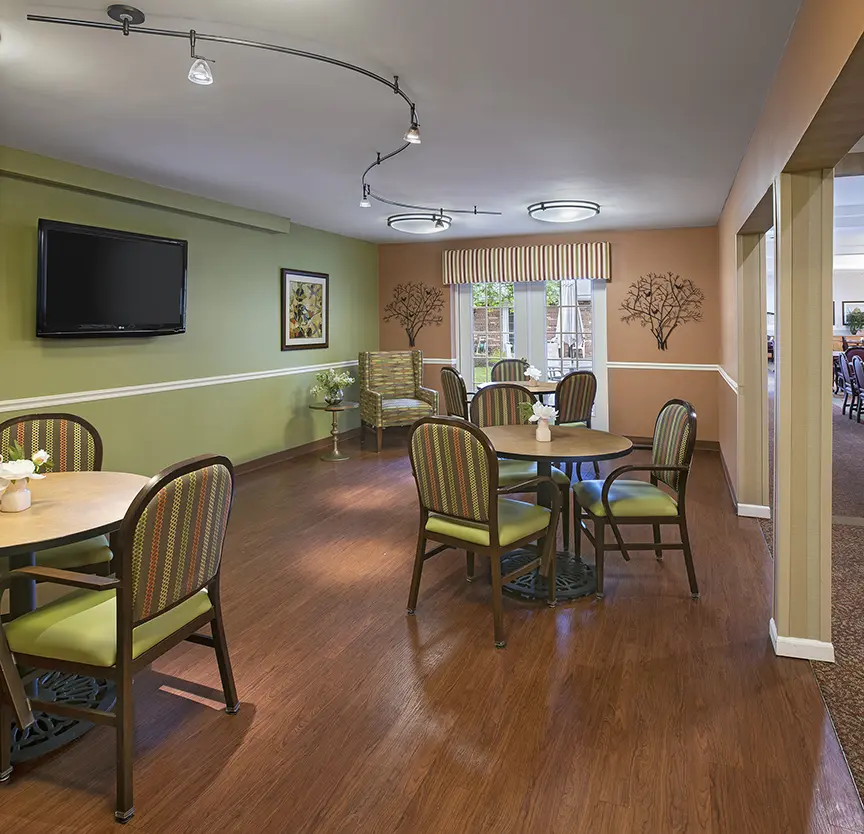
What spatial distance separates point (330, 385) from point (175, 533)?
514 cm

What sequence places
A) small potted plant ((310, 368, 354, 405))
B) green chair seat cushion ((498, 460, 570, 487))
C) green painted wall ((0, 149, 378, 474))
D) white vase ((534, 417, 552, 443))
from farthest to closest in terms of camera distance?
small potted plant ((310, 368, 354, 405))
green painted wall ((0, 149, 378, 474))
green chair seat cushion ((498, 460, 570, 487))
white vase ((534, 417, 552, 443))

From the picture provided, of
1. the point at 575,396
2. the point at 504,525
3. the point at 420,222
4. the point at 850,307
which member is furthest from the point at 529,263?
the point at 850,307

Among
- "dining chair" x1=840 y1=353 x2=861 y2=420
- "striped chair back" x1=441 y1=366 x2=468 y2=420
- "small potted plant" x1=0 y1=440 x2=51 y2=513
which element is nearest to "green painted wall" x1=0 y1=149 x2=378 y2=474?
"striped chair back" x1=441 y1=366 x2=468 y2=420

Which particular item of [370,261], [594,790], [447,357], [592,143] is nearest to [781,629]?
[594,790]

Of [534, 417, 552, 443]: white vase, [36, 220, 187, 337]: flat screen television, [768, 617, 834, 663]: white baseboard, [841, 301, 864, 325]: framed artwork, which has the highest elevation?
[841, 301, 864, 325]: framed artwork

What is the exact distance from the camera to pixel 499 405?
4.97m

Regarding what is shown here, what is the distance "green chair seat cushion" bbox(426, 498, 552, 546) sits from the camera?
116 inches

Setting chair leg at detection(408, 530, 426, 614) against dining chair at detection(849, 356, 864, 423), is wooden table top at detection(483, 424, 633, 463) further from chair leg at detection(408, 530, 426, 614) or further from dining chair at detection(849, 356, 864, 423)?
dining chair at detection(849, 356, 864, 423)

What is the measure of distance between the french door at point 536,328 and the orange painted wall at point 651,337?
184mm

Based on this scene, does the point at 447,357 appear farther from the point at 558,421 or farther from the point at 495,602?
the point at 495,602

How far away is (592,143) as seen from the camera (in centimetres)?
404

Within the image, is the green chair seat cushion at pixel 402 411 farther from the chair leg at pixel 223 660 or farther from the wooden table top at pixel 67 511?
the chair leg at pixel 223 660

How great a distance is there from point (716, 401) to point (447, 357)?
10.4ft

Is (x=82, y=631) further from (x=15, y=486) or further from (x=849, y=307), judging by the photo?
(x=849, y=307)
